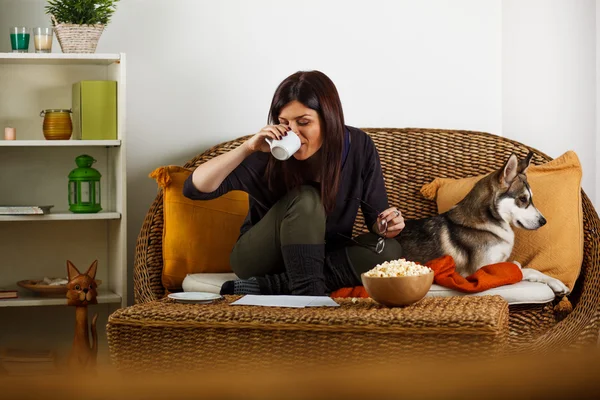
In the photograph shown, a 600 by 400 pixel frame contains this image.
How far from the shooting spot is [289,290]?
2.11 m

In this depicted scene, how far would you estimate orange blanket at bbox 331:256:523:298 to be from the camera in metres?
2.16

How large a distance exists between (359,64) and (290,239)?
120cm

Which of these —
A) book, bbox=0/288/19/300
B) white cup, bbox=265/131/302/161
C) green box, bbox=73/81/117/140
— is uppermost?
green box, bbox=73/81/117/140

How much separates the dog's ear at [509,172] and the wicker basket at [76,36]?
56.2 inches

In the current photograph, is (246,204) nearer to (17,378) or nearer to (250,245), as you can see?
(250,245)

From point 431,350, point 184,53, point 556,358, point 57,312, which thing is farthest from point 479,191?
point 556,358

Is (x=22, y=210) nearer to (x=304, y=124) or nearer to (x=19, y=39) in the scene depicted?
(x=19, y=39)

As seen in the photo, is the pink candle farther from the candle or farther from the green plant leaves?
the green plant leaves

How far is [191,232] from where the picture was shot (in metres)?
2.49

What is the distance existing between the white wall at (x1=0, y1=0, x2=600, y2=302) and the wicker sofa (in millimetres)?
236

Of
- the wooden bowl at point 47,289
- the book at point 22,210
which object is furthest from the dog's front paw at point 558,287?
the book at point 22,210

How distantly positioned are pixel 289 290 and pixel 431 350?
63cm

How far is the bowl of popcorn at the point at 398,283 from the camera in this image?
5.39ft

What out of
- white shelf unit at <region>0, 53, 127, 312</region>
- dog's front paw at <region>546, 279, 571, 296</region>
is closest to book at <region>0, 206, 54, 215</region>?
white shelf unit at <region>0, 53, 127, 312</region>
